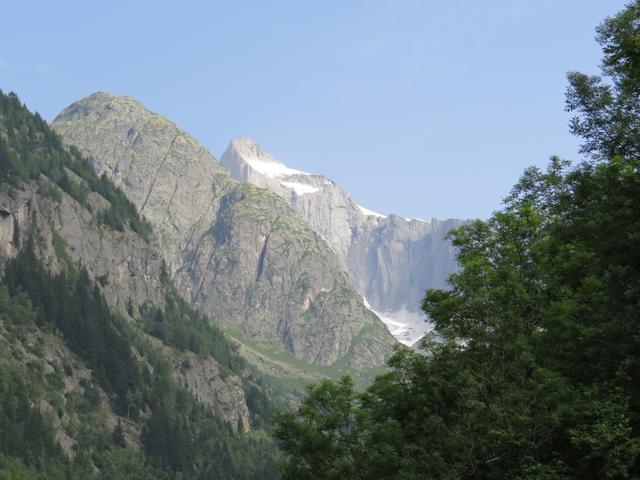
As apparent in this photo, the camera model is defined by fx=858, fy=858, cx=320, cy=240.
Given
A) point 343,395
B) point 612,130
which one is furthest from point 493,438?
point 343,395

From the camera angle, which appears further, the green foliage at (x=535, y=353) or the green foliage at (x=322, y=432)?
the green foliage at (x=322, y=432)

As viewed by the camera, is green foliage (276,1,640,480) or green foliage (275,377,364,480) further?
green foliage (275,377,364,480)

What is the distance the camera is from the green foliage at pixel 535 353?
127 ft

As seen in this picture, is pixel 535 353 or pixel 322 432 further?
pixel 322 432

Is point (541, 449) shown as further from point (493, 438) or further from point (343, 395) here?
point (343, 395)

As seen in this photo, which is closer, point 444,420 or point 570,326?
point 570,326

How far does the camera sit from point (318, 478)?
59219 mm

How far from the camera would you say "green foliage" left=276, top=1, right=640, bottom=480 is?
38.7m

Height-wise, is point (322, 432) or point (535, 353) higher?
point (535, 353)

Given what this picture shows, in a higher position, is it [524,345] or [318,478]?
[524,345]

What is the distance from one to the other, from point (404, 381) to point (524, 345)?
17477 millimetres

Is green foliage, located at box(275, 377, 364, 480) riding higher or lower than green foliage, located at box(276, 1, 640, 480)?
lower

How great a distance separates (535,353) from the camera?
4678cm

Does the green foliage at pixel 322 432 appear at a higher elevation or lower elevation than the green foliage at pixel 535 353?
lower
